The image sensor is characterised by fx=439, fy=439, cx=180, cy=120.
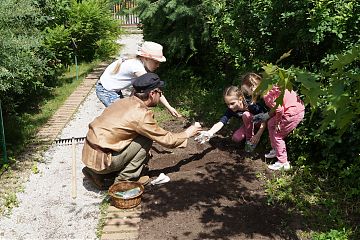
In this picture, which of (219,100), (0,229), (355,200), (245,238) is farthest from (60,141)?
(355,200)

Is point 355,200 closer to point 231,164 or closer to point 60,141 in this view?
point 231,164

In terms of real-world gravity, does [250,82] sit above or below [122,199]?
above

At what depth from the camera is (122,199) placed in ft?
13.7

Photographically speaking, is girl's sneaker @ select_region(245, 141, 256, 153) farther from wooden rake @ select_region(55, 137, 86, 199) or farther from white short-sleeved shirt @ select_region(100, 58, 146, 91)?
wooden rake @ select_region(55, 137, 86, 199)

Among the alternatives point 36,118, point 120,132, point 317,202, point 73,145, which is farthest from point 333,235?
point 36,118

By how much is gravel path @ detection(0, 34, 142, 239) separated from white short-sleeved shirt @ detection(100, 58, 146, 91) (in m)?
1.03

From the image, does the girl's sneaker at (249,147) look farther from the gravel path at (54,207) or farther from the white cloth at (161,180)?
the gravel path at (54,207)

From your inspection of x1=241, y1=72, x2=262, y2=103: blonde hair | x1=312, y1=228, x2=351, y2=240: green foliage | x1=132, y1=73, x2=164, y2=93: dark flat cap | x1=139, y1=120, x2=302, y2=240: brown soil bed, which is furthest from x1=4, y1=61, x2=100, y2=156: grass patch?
x1=312, y1=228, x2=351, y2=240: green foliage

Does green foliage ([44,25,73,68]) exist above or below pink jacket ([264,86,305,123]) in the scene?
below

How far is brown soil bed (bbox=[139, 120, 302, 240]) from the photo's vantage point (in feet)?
12.5

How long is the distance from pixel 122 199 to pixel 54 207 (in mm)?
729

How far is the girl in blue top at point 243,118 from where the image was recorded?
17.2 feet

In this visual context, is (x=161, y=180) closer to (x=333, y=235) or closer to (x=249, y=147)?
(x=249, y=147)

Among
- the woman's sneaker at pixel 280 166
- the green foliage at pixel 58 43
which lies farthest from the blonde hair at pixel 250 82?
the green foliage at pixel 58 43
